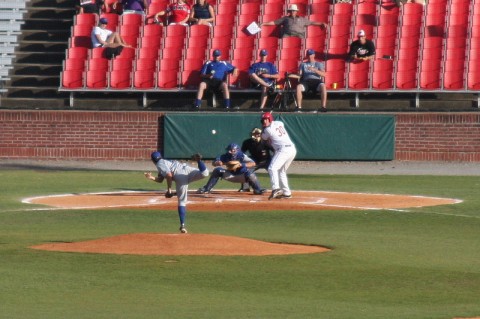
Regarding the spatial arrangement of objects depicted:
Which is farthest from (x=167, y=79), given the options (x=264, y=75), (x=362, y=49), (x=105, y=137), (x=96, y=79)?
(x=362, y=49)

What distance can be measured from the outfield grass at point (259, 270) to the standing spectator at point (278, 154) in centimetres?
128

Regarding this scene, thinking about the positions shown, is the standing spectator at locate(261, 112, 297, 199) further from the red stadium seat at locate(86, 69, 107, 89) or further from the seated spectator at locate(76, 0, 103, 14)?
the seated spectator at locate(76, 0, 103, 14)

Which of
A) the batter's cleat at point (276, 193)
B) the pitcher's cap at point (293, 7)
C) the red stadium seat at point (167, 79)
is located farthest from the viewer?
the red stadium seat at point (167, 79)

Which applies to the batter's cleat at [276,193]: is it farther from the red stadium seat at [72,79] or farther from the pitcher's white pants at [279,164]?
the red stadium seat at [72,79]

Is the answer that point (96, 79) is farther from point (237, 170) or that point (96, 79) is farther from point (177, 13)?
point (237, 170)

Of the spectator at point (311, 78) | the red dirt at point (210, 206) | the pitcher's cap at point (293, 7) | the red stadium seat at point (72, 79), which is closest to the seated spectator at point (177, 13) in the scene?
the red stadium seat at point (72, 79)

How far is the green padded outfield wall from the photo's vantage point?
30.9 metres

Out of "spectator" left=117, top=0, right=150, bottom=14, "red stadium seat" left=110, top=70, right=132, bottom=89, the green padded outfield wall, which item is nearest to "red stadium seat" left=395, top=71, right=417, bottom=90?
the green padded outfield wall

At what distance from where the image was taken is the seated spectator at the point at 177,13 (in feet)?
112

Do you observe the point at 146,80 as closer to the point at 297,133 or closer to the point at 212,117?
the point at 212,117

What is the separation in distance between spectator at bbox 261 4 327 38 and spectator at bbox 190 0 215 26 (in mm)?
1694

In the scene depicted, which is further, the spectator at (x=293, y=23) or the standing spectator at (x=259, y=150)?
the spectator at (x=293, y=23)

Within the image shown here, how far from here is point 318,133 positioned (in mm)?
31062

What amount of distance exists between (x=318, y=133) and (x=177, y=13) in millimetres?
6012
